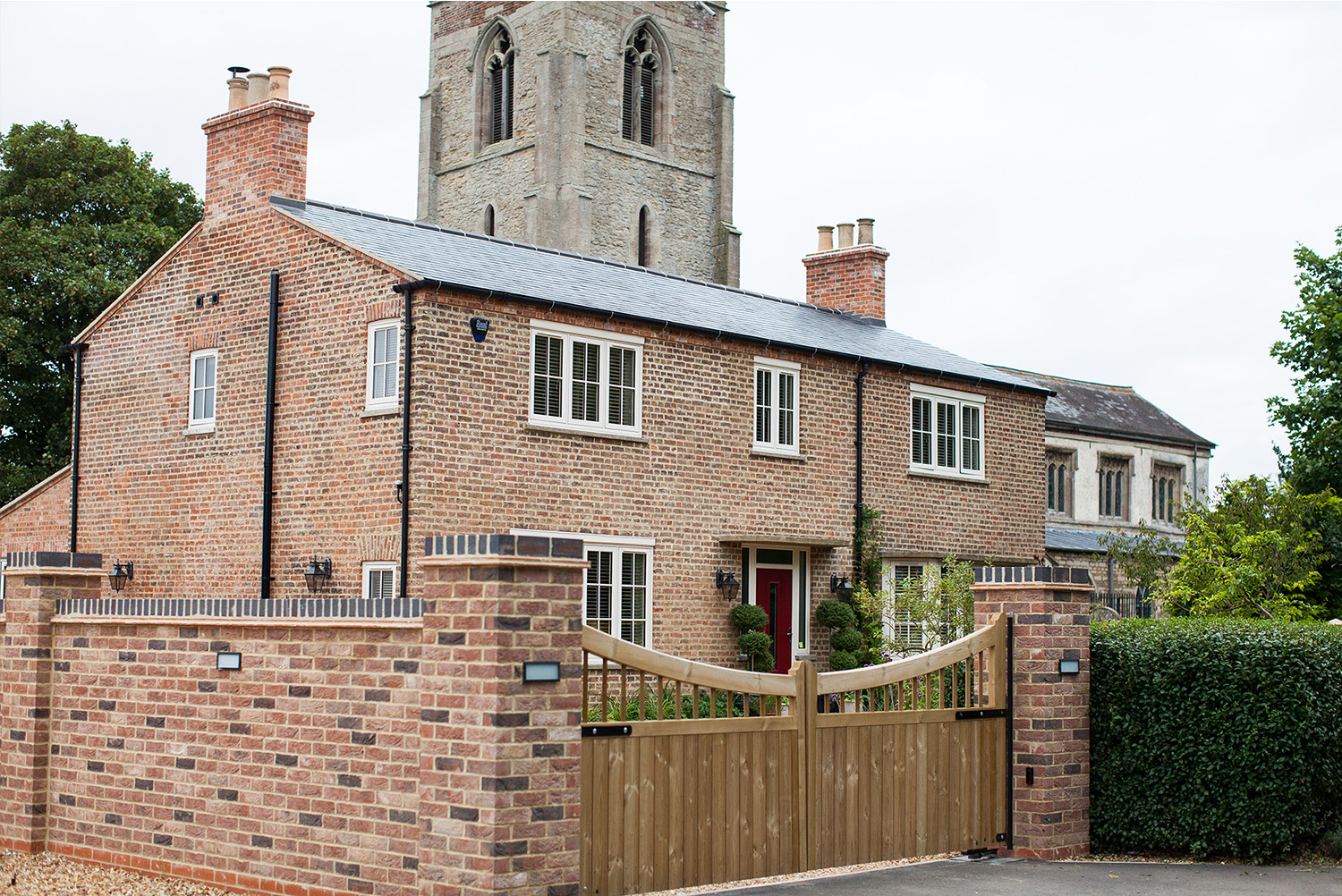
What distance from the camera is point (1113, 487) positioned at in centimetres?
4334

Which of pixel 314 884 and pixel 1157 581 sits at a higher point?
pixel 1157 581

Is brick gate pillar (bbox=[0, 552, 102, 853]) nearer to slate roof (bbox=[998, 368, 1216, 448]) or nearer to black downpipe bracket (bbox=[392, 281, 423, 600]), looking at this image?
black downpipe bracket (bbox=[392, 281, 423, 600])

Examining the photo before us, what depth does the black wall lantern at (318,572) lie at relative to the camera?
18875 millimetres

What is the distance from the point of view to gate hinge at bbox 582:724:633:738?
27.1ft

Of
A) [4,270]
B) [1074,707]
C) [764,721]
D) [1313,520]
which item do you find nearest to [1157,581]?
[1313,520]

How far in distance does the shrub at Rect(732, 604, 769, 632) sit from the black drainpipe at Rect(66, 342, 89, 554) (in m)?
10.8

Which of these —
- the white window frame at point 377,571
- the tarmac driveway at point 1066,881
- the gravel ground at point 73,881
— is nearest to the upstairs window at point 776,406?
the white window frame at point 377,571

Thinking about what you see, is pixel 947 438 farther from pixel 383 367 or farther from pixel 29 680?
pixel 29 680

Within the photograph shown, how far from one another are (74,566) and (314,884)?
12.9ft

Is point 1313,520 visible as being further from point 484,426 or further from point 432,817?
point 432,817

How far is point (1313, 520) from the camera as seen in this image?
26984mm

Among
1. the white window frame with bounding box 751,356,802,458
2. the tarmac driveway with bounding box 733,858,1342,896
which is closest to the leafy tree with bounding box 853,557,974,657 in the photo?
the white window frame with bounding box 751,356,802,458

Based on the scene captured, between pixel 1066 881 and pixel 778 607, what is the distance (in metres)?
12.9

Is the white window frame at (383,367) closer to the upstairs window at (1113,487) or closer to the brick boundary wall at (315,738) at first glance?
the brick boundary wall at (315,738)
